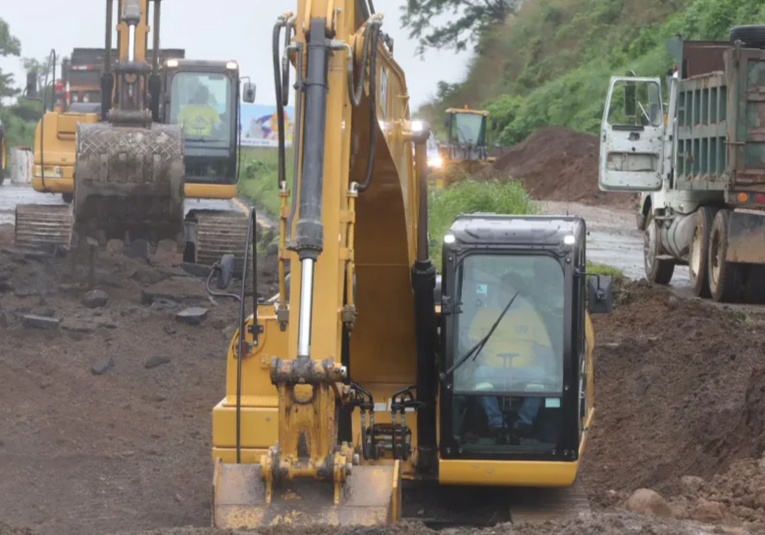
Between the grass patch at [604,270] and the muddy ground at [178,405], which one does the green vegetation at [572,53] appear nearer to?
the grass patch at [604,270]

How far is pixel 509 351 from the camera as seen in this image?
8398 millimetres

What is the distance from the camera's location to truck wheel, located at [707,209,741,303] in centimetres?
1645

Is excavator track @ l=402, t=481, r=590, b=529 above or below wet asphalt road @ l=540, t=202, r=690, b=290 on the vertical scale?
below

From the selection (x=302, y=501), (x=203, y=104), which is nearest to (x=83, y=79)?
(x=203, y=104)

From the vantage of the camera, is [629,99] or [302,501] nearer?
[302,501]

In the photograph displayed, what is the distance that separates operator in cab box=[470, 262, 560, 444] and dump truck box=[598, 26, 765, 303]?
315 inches

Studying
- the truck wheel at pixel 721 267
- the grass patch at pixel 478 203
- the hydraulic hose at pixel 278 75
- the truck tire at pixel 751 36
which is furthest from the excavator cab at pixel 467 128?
the hydraulic hose at pixel 278 75

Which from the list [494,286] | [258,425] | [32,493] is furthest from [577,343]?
[32,493]

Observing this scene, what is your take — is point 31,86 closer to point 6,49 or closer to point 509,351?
point 509,351

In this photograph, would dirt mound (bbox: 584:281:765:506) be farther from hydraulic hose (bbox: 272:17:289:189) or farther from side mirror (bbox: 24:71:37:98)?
side mirror (bbox: 24:71:37:98)

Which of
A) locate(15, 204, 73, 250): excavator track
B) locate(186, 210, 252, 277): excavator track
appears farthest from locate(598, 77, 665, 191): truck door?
locate(15, 204, 73, 250): excavator track

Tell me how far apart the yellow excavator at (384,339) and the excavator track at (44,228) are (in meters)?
9.65

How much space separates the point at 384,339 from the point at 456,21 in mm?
59360

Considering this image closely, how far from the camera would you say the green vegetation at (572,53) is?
35781 mm
